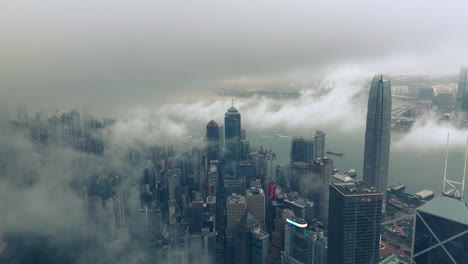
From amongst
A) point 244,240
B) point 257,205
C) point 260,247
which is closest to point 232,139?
point 257,205

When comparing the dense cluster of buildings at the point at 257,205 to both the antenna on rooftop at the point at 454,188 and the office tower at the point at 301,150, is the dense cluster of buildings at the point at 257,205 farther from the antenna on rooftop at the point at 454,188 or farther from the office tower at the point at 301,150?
the antenna on rooftop at the point at 454,188

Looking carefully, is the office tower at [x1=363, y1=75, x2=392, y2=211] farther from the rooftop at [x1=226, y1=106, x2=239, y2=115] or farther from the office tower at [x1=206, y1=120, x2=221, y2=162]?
the office tower at [x1=206, y1=120, x2=221, y2=162]

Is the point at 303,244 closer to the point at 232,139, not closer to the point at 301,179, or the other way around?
the point at 301,179

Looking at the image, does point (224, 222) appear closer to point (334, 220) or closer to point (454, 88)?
point (334, 220)

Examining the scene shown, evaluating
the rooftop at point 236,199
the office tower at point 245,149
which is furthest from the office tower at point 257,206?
the office tower at point 245,149

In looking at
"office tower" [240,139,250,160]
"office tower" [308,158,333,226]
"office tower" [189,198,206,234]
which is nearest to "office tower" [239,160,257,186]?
"office tower" [240,139,250,160]

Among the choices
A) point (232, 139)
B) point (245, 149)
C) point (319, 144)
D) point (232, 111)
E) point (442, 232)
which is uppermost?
point (232, 111)
